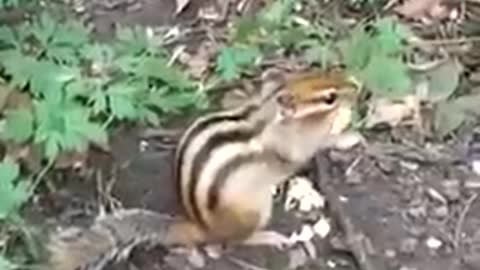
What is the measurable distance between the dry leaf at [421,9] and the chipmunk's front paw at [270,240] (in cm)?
100

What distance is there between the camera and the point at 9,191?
3.69 m

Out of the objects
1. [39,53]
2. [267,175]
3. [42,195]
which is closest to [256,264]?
[267,175]

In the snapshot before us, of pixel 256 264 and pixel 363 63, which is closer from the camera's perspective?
pixel 256 264

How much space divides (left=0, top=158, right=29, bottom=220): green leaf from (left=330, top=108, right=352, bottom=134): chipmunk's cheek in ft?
2.25

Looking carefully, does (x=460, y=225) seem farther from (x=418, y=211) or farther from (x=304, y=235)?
(x=304, y=235)

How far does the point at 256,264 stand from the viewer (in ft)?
12.6

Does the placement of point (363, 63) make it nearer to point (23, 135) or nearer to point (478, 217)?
point (478, 217)

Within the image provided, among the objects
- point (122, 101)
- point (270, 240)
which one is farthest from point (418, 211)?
point (122, 101)

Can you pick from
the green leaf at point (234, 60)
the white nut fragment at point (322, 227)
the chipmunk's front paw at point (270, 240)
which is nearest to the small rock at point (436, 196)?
the white nut fragment at point (322, 227)

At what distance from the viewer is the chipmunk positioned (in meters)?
3.67

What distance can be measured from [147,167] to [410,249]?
2.13ft

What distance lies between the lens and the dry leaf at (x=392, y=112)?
4289 mm

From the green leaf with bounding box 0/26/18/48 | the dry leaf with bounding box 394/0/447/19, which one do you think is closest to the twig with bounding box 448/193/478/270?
the dry leaf with bounding box 394/0/447/19

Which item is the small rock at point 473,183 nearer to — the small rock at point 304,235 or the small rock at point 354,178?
the small rock at point 354,178
